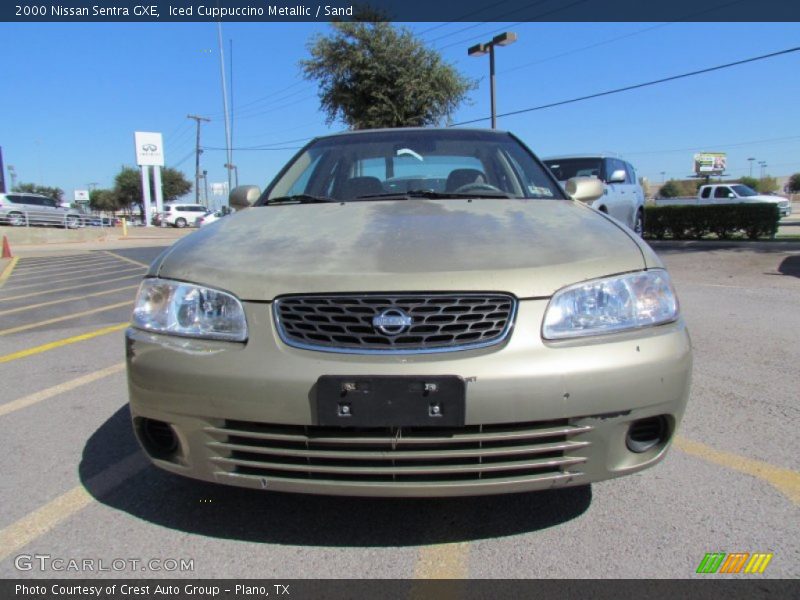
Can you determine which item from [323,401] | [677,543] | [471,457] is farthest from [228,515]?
[677,543]

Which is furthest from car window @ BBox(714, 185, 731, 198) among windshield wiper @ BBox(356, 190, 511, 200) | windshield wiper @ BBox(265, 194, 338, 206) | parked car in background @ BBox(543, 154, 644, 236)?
windshield wiper @ BBox(265, 194, 338, 206)

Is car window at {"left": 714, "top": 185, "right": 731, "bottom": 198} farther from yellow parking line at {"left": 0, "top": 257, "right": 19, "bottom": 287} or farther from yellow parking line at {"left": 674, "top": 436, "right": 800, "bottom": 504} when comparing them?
yellow parking line at {"left": 674, "top": 436, "right": 800, "bottom": 504}

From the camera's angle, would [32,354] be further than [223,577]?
Yes

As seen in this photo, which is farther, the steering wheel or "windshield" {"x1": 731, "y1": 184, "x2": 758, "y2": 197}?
"windshield" {"x1": 731, "y1": 184, "x2": 758, "y2": 197}

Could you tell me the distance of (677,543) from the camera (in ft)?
6.75

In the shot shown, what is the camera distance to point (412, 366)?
71.0 inches

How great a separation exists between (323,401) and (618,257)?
1168 millimetres

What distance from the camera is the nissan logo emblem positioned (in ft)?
6.12

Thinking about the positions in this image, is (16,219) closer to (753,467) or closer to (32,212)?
(32,212)

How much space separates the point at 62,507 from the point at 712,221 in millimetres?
15962

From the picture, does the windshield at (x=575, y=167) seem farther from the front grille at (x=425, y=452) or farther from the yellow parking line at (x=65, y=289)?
the front grille at (x=425, y=452)

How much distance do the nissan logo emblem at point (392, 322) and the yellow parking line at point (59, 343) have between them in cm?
431

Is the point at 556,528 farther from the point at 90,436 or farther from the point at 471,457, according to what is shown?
the point at 90,436

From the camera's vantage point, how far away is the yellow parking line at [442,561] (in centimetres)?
192
